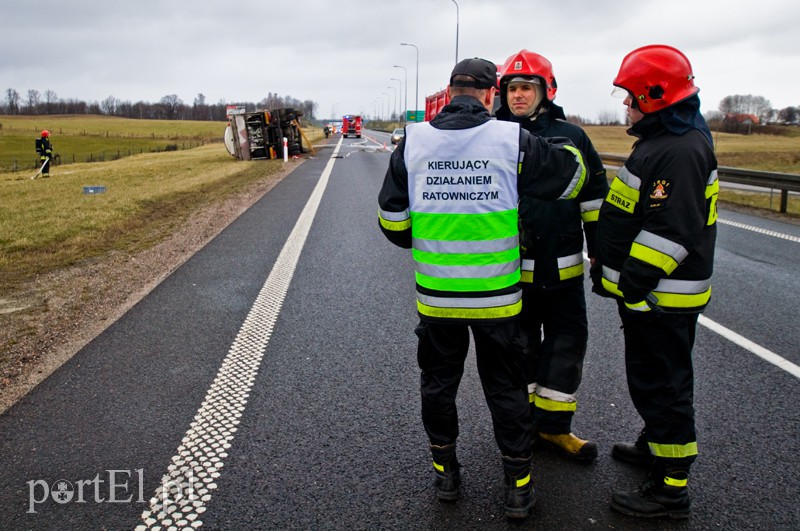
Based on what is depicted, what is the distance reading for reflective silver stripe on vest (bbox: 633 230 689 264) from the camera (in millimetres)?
2619

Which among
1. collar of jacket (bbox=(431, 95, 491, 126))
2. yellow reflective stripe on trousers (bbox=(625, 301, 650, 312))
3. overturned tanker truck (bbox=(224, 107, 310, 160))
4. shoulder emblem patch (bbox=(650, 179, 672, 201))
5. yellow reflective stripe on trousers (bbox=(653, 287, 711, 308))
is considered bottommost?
yellow reflective stripe on trousers (bbox=(625, 301, 650, 312))

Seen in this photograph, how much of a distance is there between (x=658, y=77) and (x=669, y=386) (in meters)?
1.33

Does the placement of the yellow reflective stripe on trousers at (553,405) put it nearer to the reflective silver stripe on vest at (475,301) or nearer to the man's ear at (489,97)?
the reflective silver stripe on vest at (475,301)

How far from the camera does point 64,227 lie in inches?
428

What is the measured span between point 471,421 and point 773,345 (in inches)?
104

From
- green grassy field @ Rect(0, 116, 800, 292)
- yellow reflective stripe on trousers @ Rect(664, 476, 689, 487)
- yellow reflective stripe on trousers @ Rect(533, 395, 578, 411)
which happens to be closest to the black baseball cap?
yellow reflective stripe on trousers @ Rect(533, 395, 578, 411)

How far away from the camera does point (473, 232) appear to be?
2742 mm

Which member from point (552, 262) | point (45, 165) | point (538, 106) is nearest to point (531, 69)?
point (538, 106)

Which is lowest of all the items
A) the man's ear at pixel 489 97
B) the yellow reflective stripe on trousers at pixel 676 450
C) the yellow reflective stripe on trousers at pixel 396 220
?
the yellow reflective stripe on trousers at pixel 676 450

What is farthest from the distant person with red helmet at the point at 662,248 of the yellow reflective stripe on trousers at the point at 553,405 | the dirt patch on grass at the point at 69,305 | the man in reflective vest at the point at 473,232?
the dirt patch on grass at the point at 69,305

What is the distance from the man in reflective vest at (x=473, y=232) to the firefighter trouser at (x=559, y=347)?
0.47m

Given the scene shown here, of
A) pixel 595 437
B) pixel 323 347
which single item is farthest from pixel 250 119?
pixel 595 437

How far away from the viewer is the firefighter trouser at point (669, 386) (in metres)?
2.81

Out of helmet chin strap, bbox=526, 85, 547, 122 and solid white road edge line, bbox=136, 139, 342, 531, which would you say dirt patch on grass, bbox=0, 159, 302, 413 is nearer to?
solid white road edge line, bbox=136, 139, 342, 531
